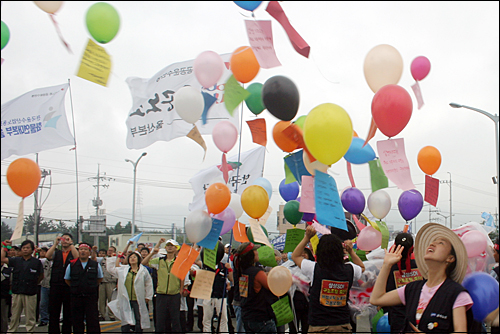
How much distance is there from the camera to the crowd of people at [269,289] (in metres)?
2.57

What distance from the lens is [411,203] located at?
17.4 ft

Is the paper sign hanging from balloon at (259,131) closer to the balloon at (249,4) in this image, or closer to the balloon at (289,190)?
the balloon at (289,190)

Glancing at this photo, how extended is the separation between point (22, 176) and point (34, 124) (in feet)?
12.0

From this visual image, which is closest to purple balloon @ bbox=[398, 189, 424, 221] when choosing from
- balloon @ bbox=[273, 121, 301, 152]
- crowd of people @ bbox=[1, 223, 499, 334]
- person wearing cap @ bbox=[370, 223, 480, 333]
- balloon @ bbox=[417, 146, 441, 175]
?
balloon @ bbox=[417, 146, 441, 175]

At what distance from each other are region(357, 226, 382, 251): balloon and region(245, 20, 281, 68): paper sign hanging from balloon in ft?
7.20

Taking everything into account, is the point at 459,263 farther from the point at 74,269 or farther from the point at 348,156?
the point at 74,269

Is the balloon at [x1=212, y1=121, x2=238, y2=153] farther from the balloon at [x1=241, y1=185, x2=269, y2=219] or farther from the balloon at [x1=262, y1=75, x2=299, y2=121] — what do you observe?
the balloon at [x1=262, y1=75, x2=299, y2=121]

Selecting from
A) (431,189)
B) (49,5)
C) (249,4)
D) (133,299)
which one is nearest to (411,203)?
(431,189)

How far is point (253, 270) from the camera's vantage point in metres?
4.68

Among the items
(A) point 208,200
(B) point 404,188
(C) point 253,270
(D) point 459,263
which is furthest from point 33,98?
(D) point 459,263

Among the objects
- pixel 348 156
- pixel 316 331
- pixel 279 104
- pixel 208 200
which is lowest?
pixel 316 331

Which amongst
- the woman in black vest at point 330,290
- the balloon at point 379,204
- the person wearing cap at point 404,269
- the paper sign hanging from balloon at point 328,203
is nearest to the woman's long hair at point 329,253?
the woman in black vest at point 330,290

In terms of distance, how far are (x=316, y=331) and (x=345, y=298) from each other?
1.26ft

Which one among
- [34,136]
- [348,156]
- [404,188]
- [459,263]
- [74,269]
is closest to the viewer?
[459,263]
